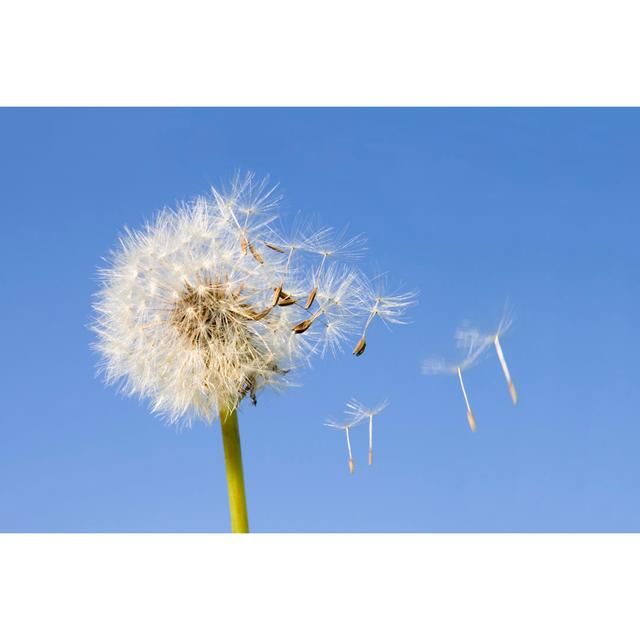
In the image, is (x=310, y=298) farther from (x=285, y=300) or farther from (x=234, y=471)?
(x=234, y=471)

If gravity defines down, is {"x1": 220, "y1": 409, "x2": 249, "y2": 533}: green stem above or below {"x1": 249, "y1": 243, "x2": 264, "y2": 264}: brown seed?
below

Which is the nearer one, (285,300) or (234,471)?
(234,471)

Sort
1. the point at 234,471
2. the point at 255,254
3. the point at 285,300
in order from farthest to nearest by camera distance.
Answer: the point at 255,254 → the point at 285,300 → the point at 234,471

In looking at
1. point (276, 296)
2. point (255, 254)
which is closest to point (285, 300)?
point (276, 296)

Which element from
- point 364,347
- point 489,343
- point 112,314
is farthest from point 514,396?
point 112,314

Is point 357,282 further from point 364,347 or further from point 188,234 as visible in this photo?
point 188,234

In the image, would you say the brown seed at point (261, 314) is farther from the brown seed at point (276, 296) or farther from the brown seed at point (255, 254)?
the brown seed at point (255, 254)

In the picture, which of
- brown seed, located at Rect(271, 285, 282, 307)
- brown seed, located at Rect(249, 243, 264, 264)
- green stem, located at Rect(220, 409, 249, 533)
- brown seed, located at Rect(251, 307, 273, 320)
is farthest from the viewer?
brown seed, located at Rect(249, 243, 264, 264)

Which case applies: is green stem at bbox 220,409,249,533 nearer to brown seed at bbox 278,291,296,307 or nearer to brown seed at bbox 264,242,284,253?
brown seed at bbox 278,291,296,307
